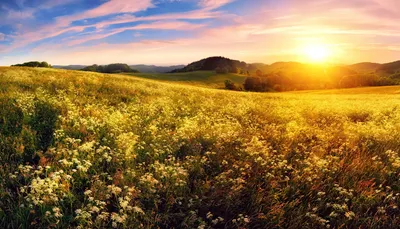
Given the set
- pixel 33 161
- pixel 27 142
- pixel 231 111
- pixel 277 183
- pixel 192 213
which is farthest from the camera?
pixel 231 111

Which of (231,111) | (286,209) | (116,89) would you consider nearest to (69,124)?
(286,209)

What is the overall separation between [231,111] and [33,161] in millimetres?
8921

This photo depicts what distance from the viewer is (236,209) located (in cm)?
425

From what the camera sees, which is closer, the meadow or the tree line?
the meadow

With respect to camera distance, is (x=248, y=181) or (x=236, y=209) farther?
(x=248, y=181)

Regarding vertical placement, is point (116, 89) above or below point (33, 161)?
above

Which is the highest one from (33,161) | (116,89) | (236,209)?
(116,89)

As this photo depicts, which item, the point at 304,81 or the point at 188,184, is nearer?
the point at 188,184

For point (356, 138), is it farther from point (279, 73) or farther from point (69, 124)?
point (279, 73)

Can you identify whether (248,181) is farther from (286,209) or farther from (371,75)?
(371,75)

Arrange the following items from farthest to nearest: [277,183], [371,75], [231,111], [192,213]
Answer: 1. [371,75]
2. [231,111]
3. [277,183]
4. [192,213]

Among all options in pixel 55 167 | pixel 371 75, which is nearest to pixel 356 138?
pixel 55 167

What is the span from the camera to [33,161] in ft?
18.6

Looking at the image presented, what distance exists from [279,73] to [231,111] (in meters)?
94.9
